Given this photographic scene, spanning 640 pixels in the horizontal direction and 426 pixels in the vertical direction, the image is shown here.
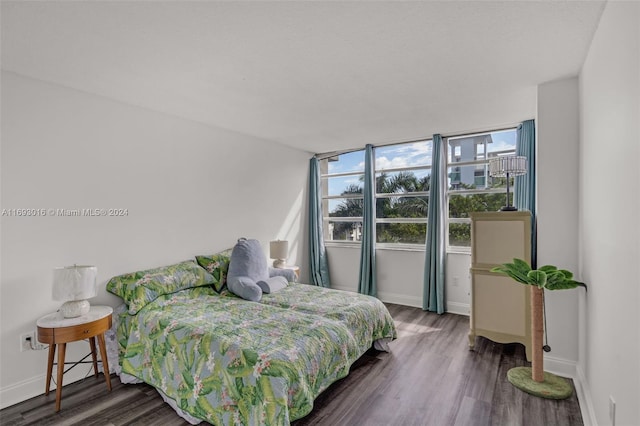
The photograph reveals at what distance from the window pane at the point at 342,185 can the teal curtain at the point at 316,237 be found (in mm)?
269

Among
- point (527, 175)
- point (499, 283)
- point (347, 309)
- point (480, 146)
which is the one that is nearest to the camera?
point (347, 309)

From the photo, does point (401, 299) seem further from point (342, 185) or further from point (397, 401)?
point (397, 401)

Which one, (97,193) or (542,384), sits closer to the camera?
(542,384)

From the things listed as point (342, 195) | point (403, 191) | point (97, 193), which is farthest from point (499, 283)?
point (97, 193)

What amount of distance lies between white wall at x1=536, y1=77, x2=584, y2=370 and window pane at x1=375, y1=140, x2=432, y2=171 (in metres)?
2.06

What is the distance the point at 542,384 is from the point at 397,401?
1.14m

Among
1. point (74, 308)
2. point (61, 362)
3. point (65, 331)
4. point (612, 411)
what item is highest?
point (74, 308)

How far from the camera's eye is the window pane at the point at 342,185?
5480 mm

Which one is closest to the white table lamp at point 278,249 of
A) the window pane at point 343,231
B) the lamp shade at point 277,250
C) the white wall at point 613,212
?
the lamp shade at point 277,250

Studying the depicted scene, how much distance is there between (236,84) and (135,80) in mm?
785

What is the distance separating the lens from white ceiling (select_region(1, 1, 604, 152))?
5.75ft

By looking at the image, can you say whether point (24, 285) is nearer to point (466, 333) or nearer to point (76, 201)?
point (76, 201)

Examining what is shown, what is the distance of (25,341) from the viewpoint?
8.18ft

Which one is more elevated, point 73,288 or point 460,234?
point 460,234
